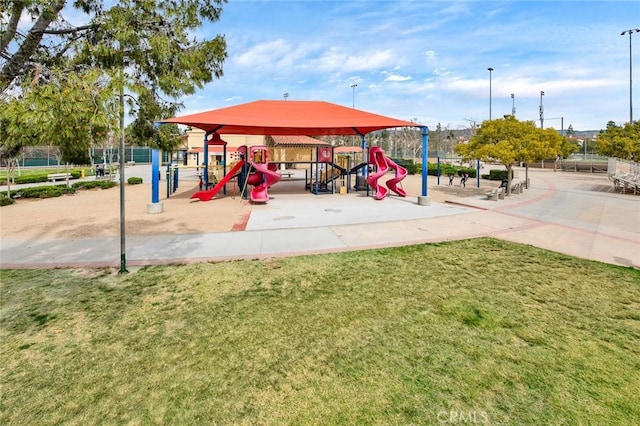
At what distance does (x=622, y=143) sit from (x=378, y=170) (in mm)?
19548

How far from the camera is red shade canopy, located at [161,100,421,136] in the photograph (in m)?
18.1

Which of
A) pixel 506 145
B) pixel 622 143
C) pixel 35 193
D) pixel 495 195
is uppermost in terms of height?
pixel 622 143

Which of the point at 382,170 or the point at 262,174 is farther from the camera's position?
the point at 382,170

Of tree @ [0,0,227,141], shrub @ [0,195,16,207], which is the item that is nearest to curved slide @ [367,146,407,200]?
tree @ [0,0,227,141]

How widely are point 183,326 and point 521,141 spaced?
20090 millimetres

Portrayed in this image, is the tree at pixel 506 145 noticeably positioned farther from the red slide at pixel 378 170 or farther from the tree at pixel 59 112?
the tree at pixel 59 112

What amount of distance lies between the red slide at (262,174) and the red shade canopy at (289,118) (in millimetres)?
1382

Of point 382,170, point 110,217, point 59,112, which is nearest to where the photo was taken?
point 59,112

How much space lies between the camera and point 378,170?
67.1ft

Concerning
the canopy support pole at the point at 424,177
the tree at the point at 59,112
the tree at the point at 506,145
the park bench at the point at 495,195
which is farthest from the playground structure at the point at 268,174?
the tree at the point at 59,112

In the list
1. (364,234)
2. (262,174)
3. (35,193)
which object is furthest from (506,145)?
(35,193)

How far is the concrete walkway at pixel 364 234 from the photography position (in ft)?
28.9

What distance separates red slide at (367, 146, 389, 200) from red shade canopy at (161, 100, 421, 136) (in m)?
1.47

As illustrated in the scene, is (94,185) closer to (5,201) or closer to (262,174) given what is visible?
(5,201)
